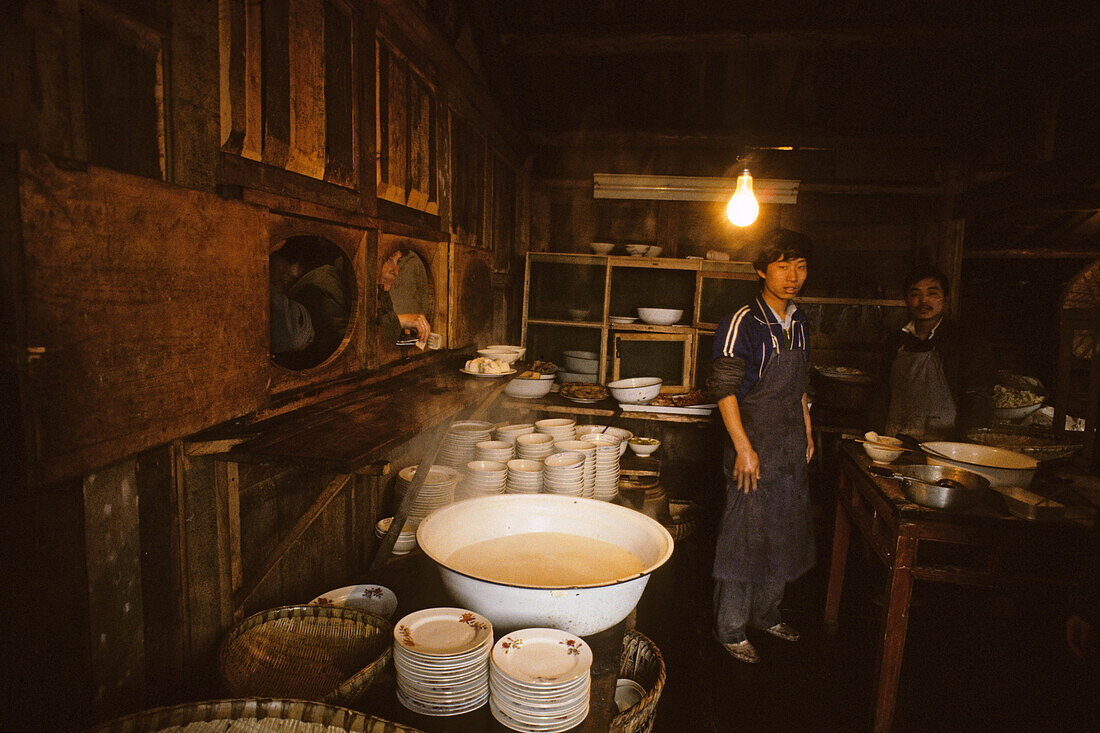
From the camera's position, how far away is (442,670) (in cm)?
181

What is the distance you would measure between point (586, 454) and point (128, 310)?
8.45 feet

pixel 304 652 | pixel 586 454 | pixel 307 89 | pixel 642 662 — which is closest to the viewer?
pixel 304 652

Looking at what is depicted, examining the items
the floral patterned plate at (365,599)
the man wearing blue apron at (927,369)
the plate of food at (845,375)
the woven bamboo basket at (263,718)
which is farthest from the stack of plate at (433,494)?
the plate of food at (845,375)

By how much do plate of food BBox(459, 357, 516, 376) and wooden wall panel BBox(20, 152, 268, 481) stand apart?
7.11ft

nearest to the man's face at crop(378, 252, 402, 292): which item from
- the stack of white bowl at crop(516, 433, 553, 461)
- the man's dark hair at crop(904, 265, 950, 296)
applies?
the stack of white bowl at crop(516, 433, 553, 461)

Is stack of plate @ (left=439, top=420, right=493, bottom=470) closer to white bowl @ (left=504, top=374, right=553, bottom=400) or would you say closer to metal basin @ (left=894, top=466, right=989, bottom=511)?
white bowl @ (left=504, top=374, right=553, bottom=400)

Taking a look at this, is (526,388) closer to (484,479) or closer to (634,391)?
(634,391)

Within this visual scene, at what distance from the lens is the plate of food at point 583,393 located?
6.01 metres

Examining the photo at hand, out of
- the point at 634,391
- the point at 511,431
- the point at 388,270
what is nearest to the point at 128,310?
the point at 388,270

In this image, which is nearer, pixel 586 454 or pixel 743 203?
pixel 586 454

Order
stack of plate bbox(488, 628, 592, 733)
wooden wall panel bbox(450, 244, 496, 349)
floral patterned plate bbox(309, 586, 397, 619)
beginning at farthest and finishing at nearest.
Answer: wooden wall panel bbox(450, 244, 496, 349) < floral patterned plate bbox(309, 586, 397, 619) < stack of plate bbox(488, 628, 592, 733)

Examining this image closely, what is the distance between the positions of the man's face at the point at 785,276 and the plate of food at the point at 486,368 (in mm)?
2046

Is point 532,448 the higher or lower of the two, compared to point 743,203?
lower

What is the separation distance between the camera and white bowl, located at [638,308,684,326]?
6508 mm
